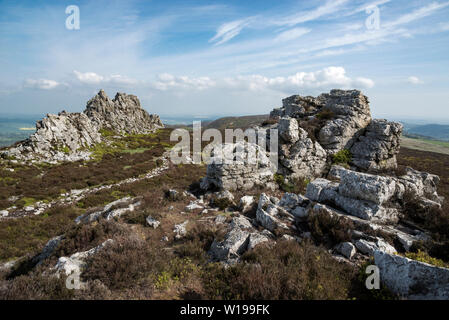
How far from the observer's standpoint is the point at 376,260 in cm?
622

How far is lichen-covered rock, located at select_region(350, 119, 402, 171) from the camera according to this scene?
56.6ft

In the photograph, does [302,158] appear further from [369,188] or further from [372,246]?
[372,246]

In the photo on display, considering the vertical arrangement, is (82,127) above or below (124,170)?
above

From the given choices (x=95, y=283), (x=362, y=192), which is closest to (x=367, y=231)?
(x=362, y=192)

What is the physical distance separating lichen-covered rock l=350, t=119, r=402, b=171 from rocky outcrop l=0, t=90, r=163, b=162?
40785mm

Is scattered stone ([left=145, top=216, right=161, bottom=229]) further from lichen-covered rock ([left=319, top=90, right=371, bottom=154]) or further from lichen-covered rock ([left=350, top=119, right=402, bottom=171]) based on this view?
lichen-covered rock ([left=350, top=119, right=402, bottom=171])

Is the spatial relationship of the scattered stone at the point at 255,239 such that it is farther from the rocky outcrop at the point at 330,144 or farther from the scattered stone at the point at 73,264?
the rocky outcrop at the point at 330,144

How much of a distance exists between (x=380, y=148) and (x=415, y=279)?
1520cm

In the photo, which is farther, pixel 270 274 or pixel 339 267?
pixel 339 267

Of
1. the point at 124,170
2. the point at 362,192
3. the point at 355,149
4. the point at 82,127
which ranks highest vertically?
the point at 82,127

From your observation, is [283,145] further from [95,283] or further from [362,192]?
[95,283]

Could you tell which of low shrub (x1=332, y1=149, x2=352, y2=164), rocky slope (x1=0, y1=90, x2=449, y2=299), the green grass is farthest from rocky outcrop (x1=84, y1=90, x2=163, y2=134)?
the green grass

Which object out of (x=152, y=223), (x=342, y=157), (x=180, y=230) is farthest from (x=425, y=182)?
(x=152, y=223)
